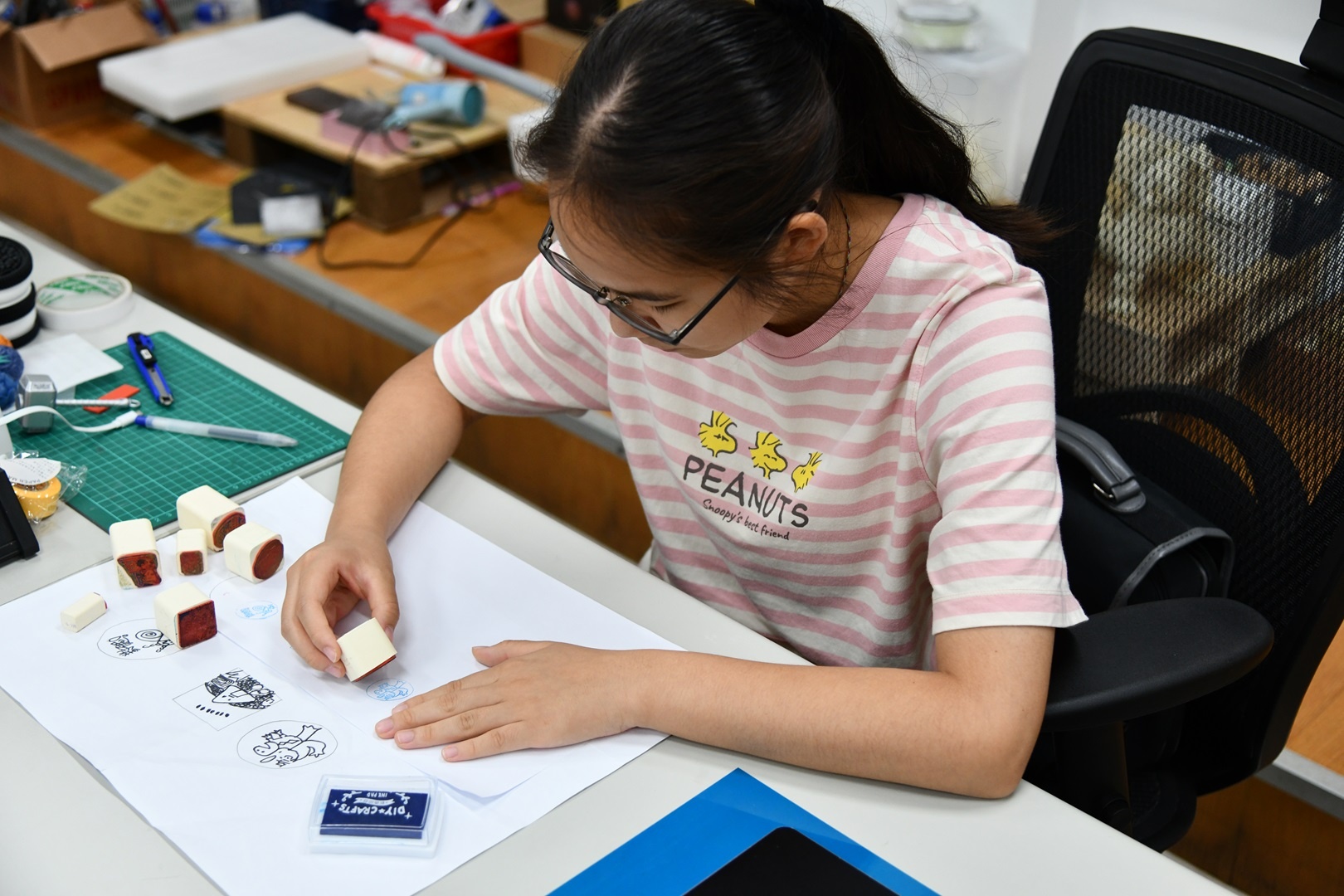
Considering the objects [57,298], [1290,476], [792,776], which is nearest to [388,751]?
[792,776]

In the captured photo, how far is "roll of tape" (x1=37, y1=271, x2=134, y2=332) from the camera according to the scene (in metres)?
1.26

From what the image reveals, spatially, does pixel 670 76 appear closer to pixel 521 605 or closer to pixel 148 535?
pixel 521 605

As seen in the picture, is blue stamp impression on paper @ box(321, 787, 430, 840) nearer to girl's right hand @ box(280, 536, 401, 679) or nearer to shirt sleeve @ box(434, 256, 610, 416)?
girl's right hand @ box(280, 536, 401, 679)

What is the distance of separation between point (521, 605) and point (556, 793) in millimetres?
191

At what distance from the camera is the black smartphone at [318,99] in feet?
6.02

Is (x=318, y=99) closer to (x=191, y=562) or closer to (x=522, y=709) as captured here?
(x=191, y=562)

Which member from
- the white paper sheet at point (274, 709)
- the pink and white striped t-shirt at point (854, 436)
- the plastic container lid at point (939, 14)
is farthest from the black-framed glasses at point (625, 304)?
the plastic container lid at point (939, 14)

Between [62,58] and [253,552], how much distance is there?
4.51 ft

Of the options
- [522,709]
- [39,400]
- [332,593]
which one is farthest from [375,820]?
[39,400]

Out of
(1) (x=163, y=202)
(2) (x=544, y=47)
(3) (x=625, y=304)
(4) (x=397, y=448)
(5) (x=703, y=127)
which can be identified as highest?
(5) (x=703, y=127)

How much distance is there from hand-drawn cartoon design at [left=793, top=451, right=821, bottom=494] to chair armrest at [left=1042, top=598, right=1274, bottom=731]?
222 mm

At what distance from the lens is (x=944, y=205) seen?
0.91m

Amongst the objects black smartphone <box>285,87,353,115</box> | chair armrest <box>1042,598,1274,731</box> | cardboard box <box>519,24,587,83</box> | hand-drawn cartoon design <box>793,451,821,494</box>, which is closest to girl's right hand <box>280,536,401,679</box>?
hand-drawn cartoon design <box>793,451,821,494</box>

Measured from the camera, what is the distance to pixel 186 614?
2.79 ft
